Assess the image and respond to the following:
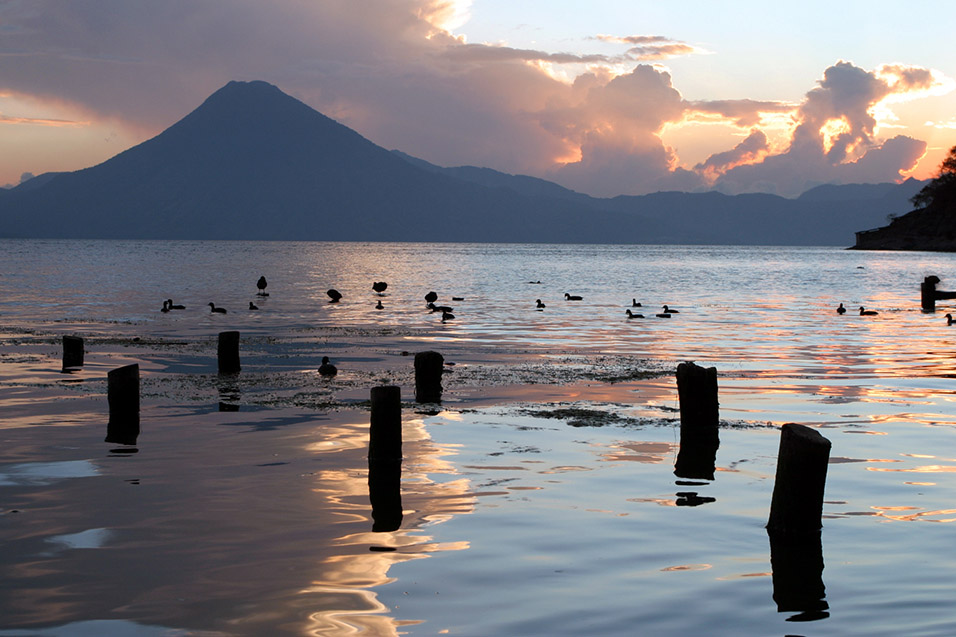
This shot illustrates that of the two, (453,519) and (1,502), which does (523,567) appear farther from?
(1,502)

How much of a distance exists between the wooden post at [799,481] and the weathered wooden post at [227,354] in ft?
52.2

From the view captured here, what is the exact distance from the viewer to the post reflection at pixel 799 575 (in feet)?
30.8

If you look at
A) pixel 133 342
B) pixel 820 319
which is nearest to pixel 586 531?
pixel 133 342

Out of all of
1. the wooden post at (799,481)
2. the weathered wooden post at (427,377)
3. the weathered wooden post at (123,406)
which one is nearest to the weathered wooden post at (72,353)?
the weathered wooden post at (123,406)

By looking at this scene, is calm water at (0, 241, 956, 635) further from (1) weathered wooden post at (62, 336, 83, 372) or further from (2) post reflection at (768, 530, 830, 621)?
(1) weathered wooden post at (62, 336, 83, 372)

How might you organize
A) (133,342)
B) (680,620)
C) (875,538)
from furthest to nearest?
(133,342) < (875,538) < (680,620)

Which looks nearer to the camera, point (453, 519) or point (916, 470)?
point (453, 519)

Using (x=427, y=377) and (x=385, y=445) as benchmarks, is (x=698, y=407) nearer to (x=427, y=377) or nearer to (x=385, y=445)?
(x=385, y=445)

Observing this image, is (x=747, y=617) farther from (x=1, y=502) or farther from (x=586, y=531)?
(x=1, y=502)

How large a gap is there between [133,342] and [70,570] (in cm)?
2301

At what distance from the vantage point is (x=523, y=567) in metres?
10.4

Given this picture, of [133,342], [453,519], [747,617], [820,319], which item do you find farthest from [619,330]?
[747,617]

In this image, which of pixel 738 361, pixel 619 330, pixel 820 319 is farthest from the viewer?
pixel 820 319

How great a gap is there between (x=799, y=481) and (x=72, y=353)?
1945 centimetres
